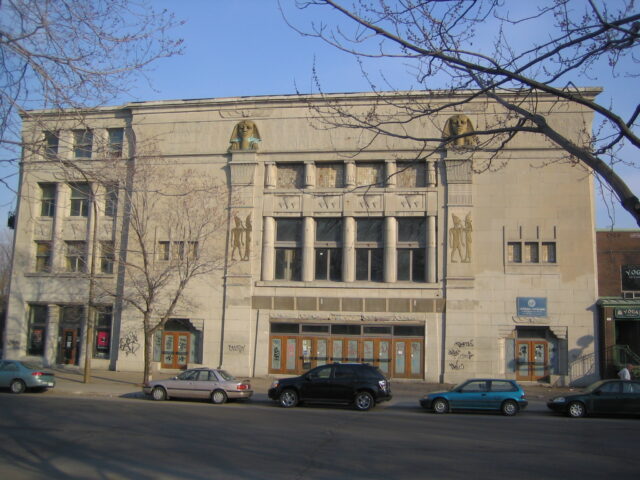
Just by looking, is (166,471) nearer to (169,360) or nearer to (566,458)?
(566,458)

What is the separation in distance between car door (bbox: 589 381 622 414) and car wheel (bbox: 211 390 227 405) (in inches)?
477

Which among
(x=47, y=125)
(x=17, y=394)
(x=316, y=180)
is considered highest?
(x=316, y=180)

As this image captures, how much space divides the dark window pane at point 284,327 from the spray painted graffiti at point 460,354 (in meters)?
7.57

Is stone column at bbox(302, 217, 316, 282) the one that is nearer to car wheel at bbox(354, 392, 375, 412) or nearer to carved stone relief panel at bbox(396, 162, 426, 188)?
carved stone relief panel at bbox(396, 162, 426, 188)

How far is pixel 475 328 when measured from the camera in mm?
27641

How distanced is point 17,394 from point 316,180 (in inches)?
647

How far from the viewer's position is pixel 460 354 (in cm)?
2755

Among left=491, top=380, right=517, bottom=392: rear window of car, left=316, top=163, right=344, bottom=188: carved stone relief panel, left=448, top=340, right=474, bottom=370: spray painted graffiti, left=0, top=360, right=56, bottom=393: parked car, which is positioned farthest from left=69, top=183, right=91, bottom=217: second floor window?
left=491, top=380, right=517, bottom=392: rear window of car

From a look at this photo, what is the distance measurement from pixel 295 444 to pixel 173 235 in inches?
750

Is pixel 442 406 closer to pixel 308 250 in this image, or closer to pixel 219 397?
pixel 219 397

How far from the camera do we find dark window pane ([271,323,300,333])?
97.0 ft

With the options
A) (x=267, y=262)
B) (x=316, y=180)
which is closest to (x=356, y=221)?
(x=316, y=180)

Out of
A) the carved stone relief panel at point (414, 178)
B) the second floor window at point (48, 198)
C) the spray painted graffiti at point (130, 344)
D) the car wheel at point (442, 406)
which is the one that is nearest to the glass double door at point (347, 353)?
Answer: the spray painted graffiti at point (130, 344)

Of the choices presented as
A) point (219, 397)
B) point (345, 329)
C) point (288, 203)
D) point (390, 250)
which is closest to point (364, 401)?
point (219, 397)
